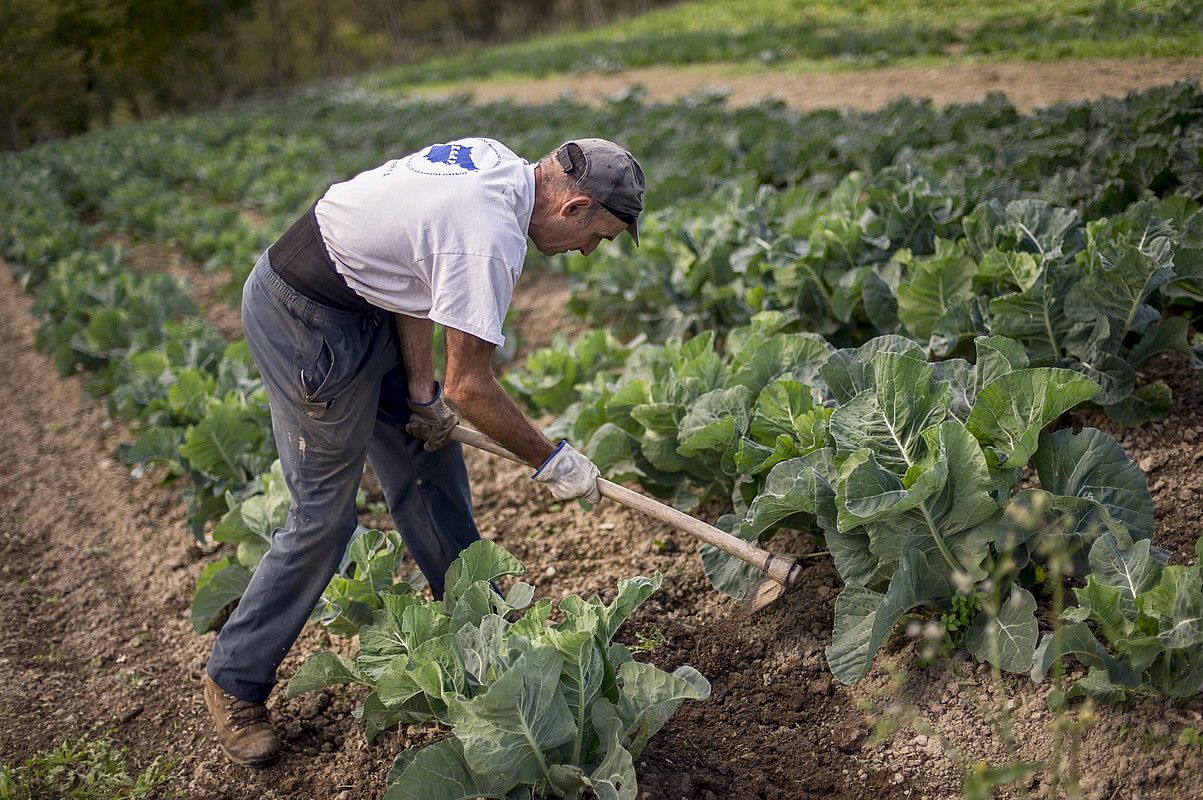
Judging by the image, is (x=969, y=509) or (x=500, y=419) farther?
(x=500, y=419)

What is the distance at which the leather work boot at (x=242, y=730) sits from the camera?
2980 millimetres

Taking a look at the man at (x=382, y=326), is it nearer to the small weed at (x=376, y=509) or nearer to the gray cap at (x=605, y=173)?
the gray cap at (x=605, y=173)

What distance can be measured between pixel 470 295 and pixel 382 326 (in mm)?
612

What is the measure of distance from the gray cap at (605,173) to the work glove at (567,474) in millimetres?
744

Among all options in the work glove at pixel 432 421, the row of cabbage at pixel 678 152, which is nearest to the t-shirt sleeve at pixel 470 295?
the work glove at pixel 432 421

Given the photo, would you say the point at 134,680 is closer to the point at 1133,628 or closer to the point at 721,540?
the point at 721,540

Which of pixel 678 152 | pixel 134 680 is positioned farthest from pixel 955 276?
pixel 678 152

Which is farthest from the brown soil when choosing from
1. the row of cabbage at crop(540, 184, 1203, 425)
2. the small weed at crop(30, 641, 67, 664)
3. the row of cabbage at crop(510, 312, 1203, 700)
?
the small weed at crop(30, 641, 67, 664)

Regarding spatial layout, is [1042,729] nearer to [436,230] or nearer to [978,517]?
[978,517]

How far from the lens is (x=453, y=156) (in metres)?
2.74

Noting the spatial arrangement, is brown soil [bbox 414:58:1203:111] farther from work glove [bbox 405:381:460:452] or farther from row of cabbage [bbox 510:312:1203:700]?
work glove [bbox 405:381:460:452]

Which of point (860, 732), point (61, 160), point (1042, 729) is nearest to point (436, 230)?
point (860, 732)

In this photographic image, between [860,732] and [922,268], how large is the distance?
6.59 ft

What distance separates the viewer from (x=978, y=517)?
266cm
